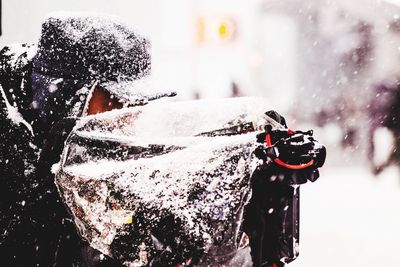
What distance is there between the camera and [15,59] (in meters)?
1.97

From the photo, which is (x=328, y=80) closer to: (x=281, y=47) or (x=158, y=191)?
(x=281, y=47)

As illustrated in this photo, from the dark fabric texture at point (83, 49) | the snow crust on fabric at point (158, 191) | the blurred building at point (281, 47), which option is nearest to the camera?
the snow crust on fabric at point (158, 191)

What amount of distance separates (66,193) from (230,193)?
0.47 metres

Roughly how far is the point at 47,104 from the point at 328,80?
1159 inches

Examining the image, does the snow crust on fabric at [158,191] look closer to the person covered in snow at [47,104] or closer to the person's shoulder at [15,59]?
the person covered in snow at [47,104]

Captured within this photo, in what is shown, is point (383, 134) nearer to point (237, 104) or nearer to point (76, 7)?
point (76, 7)

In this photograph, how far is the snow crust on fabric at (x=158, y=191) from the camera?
1.33 metres

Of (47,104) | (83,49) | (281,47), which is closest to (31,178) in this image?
(47,104)

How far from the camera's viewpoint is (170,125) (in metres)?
1.51

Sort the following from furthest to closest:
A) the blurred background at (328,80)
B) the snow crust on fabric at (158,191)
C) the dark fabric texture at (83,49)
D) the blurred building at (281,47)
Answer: the blurred building at (281,47), the blurred background at (328,80), the dark fabric texture at (83,49), the snow crust on fabric at (158,191)

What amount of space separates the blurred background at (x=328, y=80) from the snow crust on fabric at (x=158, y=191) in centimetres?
43

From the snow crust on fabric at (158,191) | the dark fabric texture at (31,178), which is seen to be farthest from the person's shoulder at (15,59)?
the snow crust on fabric at (158,191)

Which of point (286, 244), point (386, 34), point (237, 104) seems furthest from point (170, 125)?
point (386, 34)

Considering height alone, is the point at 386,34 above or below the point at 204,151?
above
